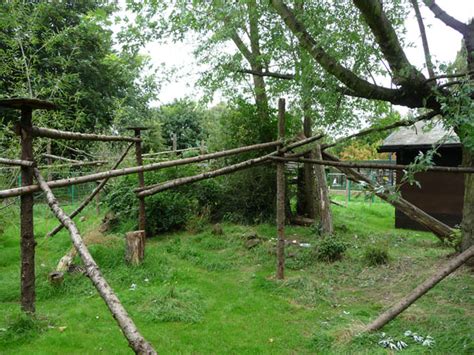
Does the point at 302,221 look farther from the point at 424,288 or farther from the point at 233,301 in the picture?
the point at 424,288

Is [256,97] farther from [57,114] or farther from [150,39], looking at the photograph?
[57,114]

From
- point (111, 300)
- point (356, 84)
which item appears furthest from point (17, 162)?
point (356, 84)

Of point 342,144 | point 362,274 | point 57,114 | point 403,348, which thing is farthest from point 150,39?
point 403,348

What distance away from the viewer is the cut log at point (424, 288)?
3566mm

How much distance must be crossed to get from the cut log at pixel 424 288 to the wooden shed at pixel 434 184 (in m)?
6.62

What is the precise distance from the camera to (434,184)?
1052 centimetres

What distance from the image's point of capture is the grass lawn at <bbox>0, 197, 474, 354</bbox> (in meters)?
3.76

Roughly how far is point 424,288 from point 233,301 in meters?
2.35

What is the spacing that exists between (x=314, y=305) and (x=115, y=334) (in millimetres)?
2415

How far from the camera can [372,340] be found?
3.72 metres

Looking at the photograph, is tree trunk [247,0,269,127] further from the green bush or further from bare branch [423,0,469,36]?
bare branch [423,0,469,36]

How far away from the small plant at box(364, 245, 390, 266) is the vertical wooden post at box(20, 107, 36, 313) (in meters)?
4.95

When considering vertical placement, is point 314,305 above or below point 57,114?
below

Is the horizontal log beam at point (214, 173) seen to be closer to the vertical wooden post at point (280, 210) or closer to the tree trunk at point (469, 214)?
the vertical wooden post at point (280, 210)
